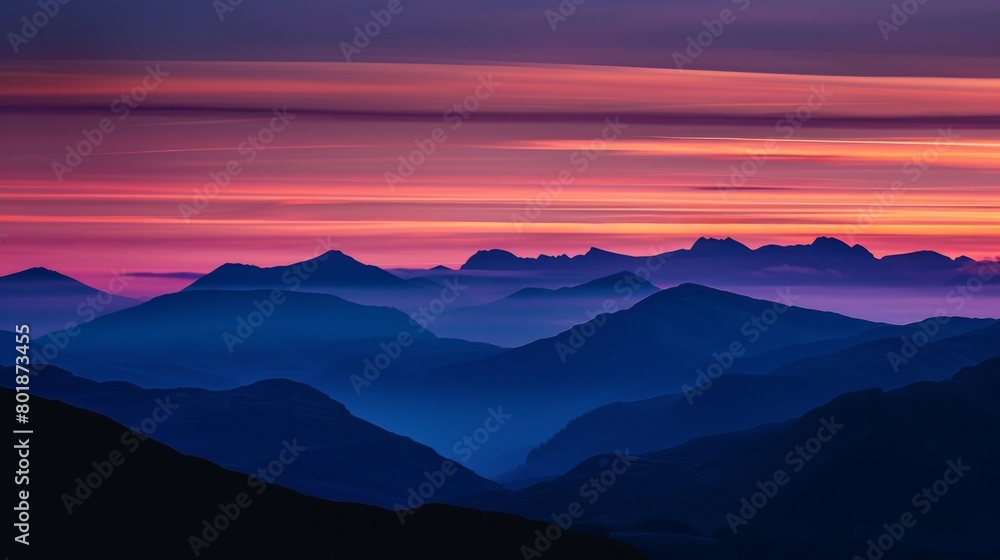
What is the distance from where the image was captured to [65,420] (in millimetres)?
142250

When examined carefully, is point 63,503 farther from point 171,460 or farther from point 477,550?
point 477,550

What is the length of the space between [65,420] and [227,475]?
1861 cm

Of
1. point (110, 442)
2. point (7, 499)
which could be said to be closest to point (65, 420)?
point (110, 442)

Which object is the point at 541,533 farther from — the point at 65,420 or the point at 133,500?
the point at 65,420

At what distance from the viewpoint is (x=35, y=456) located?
130 m

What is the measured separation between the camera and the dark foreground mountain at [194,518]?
118938 millimetres

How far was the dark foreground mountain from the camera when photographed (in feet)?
390

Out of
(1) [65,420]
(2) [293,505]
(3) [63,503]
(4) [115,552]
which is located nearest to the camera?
(4) [115,552]

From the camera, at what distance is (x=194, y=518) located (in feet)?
417

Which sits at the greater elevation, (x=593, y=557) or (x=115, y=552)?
(x=593, y=557)

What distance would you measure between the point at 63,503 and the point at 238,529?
16.6m

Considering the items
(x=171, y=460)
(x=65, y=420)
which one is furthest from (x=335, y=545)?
(x=65, y=420)

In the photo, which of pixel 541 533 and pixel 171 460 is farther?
pixel 171 460

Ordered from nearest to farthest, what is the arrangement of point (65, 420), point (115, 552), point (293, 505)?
point (115, 552), point (293, 505), point (65, 420)
